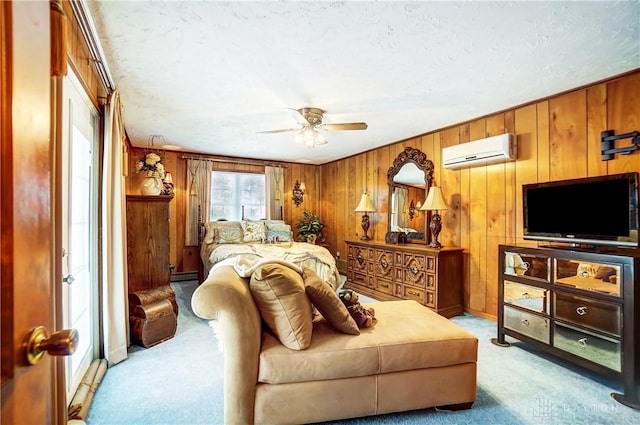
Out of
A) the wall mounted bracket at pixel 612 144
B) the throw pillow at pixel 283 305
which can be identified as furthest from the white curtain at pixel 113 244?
the wall mounted bracket at pixel 612 144

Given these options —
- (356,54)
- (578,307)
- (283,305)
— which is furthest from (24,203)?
(578,307)

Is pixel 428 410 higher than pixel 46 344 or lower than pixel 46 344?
lower

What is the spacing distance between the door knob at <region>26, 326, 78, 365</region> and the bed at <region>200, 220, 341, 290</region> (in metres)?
2.92

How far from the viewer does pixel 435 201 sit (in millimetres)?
3863

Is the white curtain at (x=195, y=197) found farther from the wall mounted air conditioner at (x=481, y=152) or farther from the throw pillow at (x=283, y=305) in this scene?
the throw pillow at (x=283, y=305)

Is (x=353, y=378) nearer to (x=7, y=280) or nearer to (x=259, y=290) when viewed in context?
(x=259, y=290)

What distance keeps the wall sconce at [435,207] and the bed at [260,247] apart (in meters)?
1.41

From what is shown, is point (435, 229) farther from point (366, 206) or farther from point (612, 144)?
point (612, 144)

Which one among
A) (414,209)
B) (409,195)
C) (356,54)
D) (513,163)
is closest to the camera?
(356,54)

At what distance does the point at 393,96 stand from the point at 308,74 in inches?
37.4

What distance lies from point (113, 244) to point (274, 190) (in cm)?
403

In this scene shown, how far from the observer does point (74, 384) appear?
2025mm

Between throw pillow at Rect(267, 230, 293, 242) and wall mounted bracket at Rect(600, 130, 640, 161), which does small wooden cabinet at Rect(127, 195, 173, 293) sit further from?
wall mounted bracket at Rect(600, 130, 640, 161)

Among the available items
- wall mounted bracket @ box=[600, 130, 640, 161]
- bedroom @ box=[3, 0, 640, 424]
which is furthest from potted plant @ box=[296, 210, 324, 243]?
wall mounted bracket @ box=[600, 130, 640, 161]
